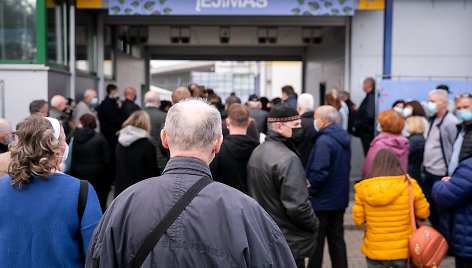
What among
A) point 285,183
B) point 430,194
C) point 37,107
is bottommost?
point 430,194

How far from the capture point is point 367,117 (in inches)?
362

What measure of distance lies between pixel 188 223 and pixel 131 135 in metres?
4.28

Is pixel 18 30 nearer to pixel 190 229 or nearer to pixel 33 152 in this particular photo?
pixel 33 152

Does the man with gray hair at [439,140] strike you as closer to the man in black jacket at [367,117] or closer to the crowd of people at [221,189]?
the crowd of people at [221,189]

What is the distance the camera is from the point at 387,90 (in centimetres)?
870

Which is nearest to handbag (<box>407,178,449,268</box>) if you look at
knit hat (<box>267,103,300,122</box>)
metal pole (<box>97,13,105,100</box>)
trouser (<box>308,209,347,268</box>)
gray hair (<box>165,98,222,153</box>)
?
trouser (<box>308,209,347,268</box>)

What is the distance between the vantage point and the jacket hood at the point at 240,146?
464cm

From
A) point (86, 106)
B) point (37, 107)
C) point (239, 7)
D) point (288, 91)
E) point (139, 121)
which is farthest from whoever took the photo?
point (239, 7)

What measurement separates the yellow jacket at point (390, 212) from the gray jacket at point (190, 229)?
8.86 feet

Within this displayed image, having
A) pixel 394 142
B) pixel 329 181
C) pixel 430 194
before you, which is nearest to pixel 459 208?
pixel 329 181

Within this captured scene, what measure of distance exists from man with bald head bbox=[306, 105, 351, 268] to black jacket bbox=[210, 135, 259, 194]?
0.84m

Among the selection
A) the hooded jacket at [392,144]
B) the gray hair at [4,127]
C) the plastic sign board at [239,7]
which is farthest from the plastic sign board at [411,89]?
the gray hair at [4,127]

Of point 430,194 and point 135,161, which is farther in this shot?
point 430,194

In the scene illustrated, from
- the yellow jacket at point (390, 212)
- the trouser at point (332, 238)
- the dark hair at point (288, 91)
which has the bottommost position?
the trouser at point (332, 238)
